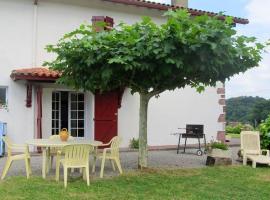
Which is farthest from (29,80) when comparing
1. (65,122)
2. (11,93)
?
(65,122)

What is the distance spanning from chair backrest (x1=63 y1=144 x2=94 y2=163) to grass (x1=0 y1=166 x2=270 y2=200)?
1.67 feet

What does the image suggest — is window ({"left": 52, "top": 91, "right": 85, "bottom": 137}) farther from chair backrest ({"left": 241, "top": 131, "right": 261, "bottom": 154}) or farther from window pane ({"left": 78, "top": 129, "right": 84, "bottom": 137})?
chair backrest ({"left": 241, "top": 131, "right": 261, "bottom": 154})

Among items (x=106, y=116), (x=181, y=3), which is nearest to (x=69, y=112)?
(x=106, y=116)

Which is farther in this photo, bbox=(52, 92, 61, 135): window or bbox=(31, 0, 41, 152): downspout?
bbox=(52, 92, 61, 135): window

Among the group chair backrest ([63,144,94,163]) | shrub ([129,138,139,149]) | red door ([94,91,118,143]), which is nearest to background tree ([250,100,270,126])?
shrub ([129,138,139,149])

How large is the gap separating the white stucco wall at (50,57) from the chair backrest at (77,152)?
19.0ft

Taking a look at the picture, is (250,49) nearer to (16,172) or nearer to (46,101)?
(16,172)

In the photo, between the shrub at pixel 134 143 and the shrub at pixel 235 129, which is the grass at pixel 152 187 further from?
the shrub at pixel 235 129

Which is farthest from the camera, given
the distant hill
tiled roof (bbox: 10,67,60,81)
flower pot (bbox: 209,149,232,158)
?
the distant hill

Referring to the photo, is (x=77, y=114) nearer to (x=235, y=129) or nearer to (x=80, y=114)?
(x=80, y=114)

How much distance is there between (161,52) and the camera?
826 centimetres

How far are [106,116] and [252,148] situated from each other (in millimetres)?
5294

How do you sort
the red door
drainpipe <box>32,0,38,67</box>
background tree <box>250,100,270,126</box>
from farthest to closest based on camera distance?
background tree <box>250,100,270,126</box> < the red door < drainpipe <box>32,0,38,67</box>

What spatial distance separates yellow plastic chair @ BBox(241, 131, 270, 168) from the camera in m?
11.6
